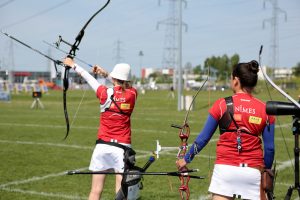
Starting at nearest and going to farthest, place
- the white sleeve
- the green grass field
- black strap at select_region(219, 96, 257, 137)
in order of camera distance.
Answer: black strap at select_region(219, 96, 257, 137)
the white sleeve
the green grass field

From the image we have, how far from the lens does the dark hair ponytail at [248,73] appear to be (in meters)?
4.11

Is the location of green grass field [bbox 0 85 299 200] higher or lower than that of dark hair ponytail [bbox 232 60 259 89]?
lower

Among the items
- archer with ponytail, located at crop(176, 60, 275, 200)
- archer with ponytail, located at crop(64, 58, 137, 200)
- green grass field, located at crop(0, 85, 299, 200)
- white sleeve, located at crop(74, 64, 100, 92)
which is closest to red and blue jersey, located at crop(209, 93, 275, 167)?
archer with ponytail, located at crop(176, 60, 275, 200)

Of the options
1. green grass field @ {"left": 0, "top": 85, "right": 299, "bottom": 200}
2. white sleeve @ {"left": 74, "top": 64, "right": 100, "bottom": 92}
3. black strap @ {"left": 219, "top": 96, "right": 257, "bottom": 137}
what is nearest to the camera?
black strap @ {"left": 219, "top": 96, "right": 257, "bottom": 137}

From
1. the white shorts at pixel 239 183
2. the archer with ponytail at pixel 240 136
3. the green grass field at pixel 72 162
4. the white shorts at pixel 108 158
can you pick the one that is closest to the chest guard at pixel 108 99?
the white shorts at pixel 108 158

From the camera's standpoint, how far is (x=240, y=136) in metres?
4.13

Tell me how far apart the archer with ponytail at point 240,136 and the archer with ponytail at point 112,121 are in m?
1.67

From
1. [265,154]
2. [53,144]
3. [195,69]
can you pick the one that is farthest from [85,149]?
[195,69]

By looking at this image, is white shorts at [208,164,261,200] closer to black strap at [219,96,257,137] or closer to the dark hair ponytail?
black strap at [219,96,257,137]

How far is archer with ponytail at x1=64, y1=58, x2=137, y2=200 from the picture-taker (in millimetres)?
5594

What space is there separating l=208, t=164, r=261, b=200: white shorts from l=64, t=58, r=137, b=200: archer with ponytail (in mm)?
1708

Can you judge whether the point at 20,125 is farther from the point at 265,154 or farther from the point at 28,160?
the point at 265,154

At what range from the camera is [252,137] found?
4.17 m

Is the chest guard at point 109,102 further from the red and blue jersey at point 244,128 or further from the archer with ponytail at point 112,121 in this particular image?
the red and blue jersey at point 244,128
